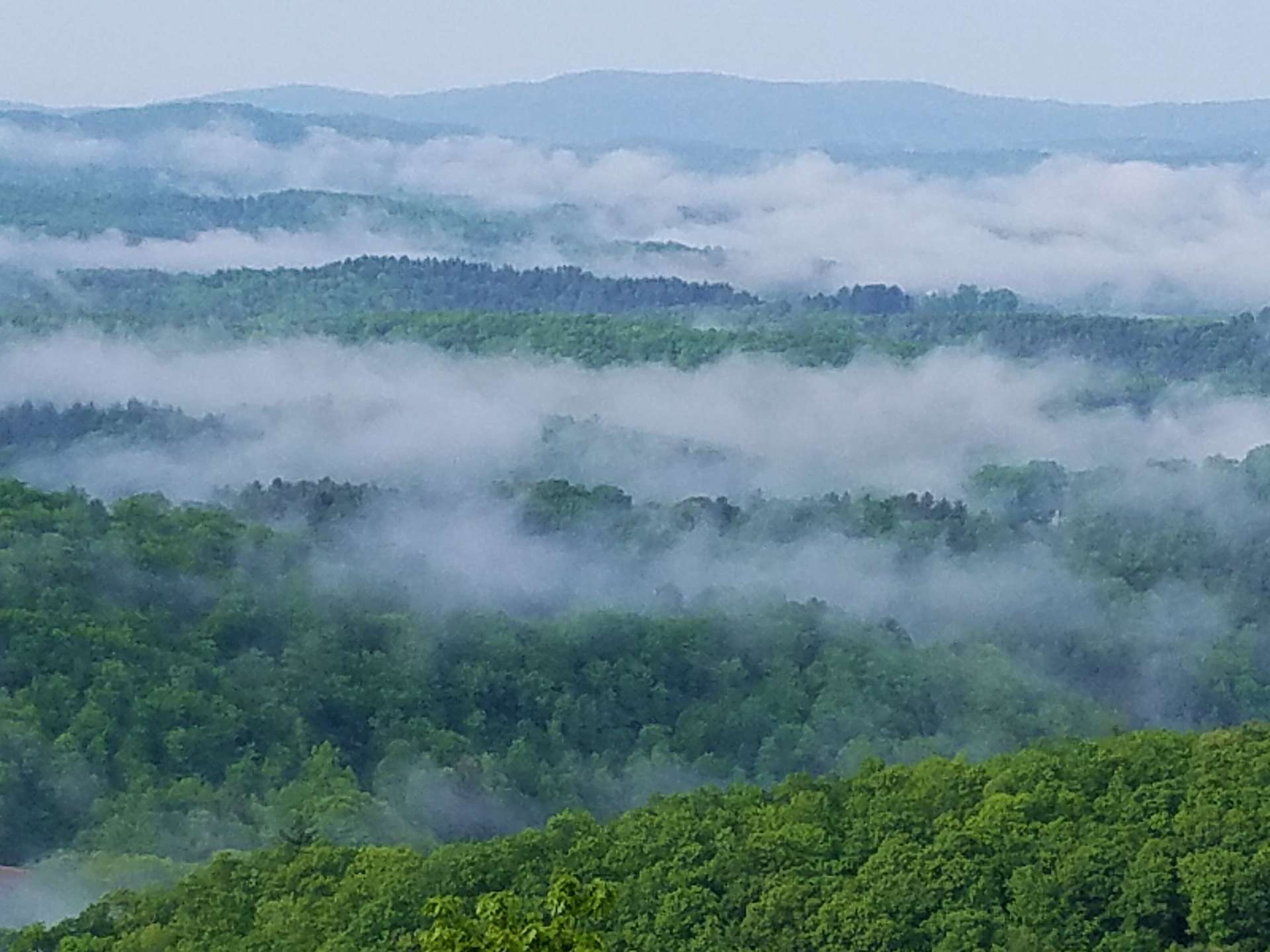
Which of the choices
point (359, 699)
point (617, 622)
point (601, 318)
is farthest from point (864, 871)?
point (601, 318)

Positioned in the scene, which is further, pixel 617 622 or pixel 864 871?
pixel 617 622

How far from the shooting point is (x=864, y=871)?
24.7m

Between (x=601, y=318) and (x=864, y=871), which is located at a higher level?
(x=864, y=871)

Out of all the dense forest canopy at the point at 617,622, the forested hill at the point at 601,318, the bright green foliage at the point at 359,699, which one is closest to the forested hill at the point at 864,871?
the dense forest canopy at the point at 617,622

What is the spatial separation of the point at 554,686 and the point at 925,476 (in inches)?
1630

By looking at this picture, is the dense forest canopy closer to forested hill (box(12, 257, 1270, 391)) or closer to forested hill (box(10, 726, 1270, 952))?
forested hill (box(10, 726, 1270, 952))

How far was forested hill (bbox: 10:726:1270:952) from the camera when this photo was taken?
23.4m

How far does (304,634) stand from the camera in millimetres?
43281

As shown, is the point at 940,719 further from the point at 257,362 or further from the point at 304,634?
the point at 257,362

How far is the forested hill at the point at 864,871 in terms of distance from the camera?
23.4 meters

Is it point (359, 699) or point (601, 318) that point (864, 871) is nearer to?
point (359, 699)

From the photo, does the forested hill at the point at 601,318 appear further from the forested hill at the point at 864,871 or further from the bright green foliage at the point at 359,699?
the forested hill at the point at 864,871

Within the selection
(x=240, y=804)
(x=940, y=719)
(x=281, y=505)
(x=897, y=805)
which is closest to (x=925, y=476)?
(x=281, y=505)

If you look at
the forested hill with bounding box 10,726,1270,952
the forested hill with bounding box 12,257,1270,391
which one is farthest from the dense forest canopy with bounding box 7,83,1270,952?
the forested hill with bounding box 12,257,1270,391
